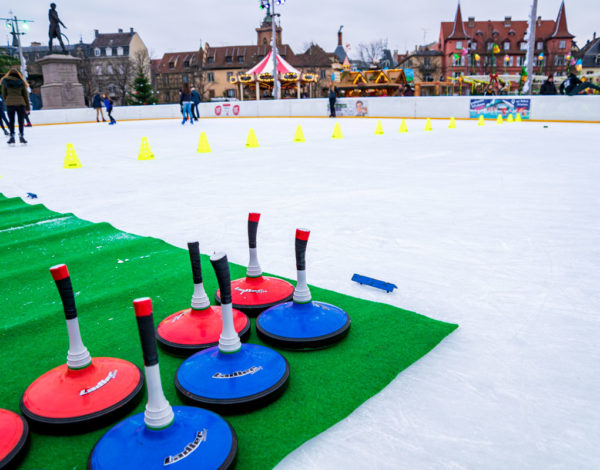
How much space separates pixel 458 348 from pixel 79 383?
5.30 ft

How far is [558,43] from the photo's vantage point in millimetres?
72625

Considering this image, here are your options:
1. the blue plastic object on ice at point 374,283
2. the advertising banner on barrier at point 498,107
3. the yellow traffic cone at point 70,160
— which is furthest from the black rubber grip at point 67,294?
the advertising banner on barrier at point 498,107

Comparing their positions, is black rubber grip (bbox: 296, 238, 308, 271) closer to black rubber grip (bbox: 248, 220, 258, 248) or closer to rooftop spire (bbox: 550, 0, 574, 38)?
black rubber grip (bbox: 248, 220, 258, 248)

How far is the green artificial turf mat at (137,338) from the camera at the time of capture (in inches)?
61.8

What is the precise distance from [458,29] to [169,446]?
83355mm

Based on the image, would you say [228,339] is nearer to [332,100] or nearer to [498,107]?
[498,107]

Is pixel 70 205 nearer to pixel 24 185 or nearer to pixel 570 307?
pixel 24 185

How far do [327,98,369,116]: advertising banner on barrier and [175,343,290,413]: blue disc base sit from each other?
23.6m

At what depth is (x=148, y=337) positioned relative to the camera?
1272 millimetres

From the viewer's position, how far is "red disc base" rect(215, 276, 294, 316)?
2.45 meters

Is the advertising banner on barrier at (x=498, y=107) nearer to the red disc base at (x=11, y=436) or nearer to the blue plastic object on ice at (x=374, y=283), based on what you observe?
the blue plastic object on ice at (x=374, y=283)

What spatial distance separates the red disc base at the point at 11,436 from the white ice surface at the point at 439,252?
87 cm

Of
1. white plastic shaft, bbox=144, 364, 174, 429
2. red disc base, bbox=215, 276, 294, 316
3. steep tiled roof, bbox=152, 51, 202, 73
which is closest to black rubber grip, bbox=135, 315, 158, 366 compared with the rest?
white plastic shaft, bbox=144, 364, 174, 429

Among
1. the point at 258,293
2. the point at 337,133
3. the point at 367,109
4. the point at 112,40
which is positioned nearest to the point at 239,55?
the point at 112,40
